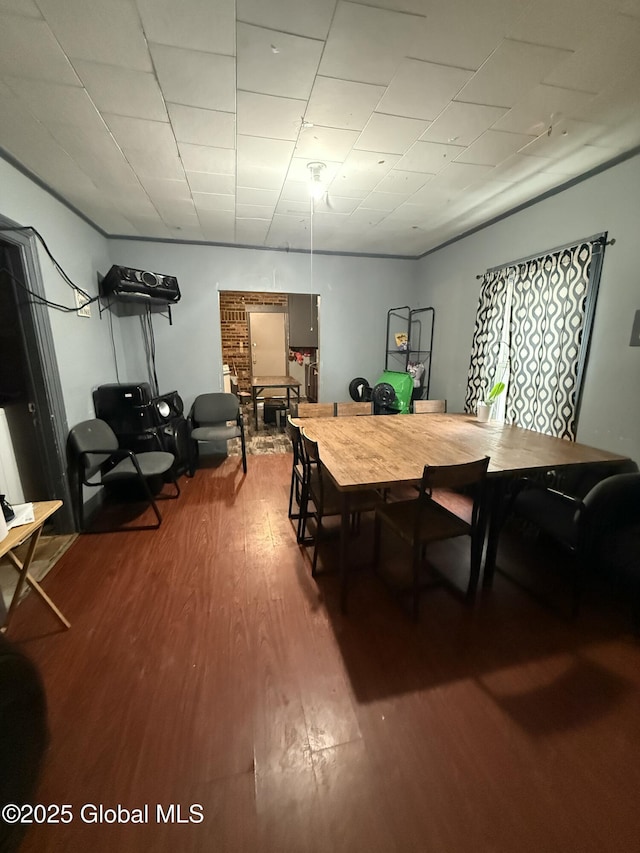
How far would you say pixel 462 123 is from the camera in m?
1.79

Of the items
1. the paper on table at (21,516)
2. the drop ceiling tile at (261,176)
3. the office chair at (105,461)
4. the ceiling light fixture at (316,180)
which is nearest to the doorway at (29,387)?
the office chair at (105,461)

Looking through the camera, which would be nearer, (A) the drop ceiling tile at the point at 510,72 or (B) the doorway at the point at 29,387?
(A) the drop ceiling tile at the point at 510,72

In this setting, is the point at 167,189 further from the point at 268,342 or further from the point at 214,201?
the point at 268,342

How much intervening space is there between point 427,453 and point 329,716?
54.8 inches

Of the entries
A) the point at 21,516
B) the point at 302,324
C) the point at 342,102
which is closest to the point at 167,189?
the point at 342,102

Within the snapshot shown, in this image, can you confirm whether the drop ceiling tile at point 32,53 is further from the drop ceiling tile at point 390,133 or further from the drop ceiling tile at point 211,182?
the drop ceiling tile at point 390,133

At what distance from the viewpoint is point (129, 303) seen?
12.1 feet

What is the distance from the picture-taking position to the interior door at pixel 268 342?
22.9 feet

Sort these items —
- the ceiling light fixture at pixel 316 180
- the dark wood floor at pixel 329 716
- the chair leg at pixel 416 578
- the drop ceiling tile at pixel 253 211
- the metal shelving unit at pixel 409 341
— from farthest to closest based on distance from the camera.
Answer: the metal shelving unit at pixel 409 341, the drop ceiling tile at pixel 253 211, the ceiling light fixture at pixel 316 180, the chair leg at pixel 416 578, the dark wood floor at pixel 329 716

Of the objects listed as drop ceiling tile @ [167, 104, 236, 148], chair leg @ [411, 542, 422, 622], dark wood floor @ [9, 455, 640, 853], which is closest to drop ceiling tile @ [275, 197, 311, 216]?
drop ceiling tile @ [167, 104, 236, 148]

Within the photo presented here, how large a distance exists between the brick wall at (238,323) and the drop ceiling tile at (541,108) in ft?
17.8

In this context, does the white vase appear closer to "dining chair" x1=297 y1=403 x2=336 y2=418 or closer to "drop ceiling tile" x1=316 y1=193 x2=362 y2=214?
"dining chair" x1=297 y1=403 x2=336 y2=418

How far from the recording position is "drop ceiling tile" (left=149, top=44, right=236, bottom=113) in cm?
135

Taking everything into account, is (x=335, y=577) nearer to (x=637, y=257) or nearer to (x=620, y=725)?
(x=620, y=725)
